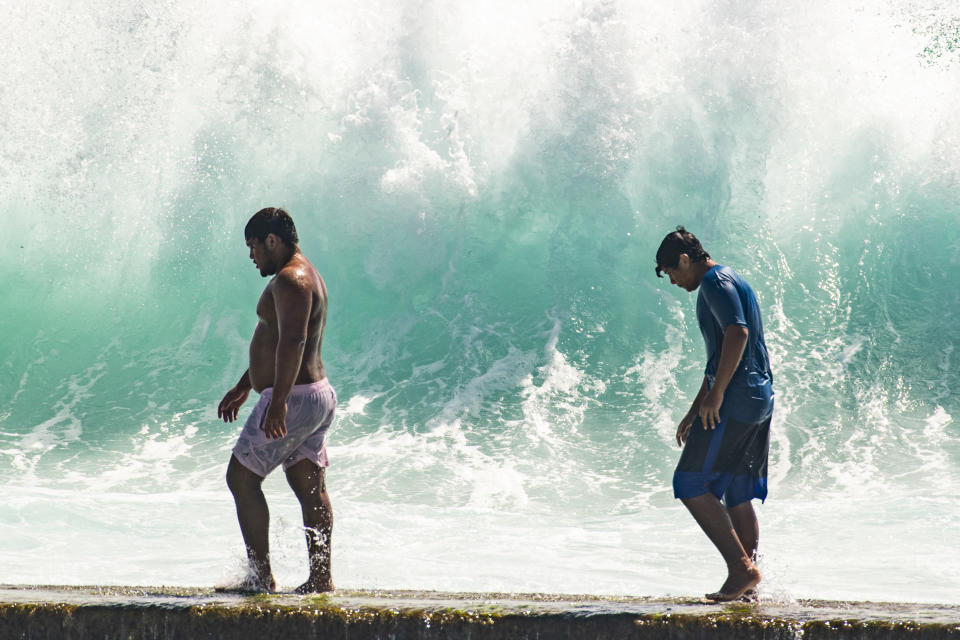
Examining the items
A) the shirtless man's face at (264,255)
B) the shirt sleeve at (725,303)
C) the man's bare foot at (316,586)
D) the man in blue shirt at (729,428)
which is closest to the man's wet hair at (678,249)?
the man in blue shirt at (729,428)

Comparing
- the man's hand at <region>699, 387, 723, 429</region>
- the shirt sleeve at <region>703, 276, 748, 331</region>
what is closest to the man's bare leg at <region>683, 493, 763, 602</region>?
the man's hand at <region>699, 387, 723, 429</region>

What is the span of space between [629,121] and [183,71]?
652 centimetres

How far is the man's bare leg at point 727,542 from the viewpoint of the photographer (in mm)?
3186

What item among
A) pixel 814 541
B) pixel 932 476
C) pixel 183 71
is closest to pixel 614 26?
pixel 183 71

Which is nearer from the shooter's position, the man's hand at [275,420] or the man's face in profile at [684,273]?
the man's hand at [275,420]

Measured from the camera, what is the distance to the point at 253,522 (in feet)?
10.9

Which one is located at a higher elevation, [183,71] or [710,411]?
[183,71]

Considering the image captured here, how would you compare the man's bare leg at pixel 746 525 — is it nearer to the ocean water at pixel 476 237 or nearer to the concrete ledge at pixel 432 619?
the concrete ledge at pixel 432 619

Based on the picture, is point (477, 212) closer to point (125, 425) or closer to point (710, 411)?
point (125, 425)

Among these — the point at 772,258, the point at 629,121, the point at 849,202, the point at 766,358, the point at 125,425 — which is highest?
the point at 629,121

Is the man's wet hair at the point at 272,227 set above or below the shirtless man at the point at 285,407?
above

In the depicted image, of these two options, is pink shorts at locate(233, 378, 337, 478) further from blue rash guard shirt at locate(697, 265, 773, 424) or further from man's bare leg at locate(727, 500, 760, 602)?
man's bare leg at locate(727, 500, 760, 602)

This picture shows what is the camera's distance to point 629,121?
1320 centimetres

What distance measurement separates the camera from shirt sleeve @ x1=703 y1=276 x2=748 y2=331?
3.23m
